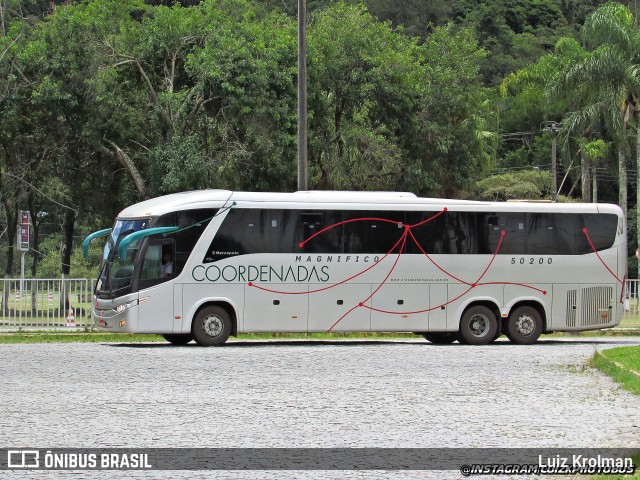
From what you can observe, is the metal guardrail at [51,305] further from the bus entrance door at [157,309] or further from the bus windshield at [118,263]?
the bus entrance door at [157,309]

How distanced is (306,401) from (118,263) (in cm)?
1179

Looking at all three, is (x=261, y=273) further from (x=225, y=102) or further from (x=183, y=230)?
(x=225, y=102)

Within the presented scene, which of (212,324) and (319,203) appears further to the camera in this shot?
(319,203)

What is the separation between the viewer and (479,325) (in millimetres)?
27266

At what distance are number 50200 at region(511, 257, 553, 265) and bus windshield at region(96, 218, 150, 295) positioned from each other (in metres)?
8.64

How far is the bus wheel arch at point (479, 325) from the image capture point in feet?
88.5

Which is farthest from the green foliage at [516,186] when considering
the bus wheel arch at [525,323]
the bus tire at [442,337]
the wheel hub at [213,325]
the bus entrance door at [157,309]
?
the bus entrance door at [157,309]

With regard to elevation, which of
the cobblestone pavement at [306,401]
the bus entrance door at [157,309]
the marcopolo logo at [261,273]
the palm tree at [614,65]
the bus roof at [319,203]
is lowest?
the cobblestone pavement at [306,401]

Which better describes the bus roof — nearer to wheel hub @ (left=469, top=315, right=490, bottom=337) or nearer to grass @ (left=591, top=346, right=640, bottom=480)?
wheel hub @ (left=469, top=315, right=490, bottom=337)

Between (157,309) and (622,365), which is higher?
(157,309)

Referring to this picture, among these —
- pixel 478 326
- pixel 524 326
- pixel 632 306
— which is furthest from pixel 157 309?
pixel 632 306

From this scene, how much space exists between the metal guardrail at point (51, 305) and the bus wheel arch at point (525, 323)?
450 inches
